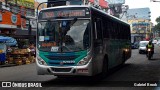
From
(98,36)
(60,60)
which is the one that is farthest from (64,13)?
(60,60)

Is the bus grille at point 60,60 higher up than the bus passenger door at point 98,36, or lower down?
lower down

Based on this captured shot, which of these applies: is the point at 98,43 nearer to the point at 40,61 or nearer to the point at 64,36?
the point at 64,36

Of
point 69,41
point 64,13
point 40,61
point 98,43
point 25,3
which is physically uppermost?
point 25,3

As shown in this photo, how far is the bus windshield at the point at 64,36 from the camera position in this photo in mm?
11453

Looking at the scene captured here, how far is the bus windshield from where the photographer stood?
451 inches

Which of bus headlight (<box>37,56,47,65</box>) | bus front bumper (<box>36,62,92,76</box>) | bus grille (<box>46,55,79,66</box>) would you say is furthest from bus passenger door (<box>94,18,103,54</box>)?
bus headlight (<box>37,56,47,65</box>)

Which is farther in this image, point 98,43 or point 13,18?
point 13,18

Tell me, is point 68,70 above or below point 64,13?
below

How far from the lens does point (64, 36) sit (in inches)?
458

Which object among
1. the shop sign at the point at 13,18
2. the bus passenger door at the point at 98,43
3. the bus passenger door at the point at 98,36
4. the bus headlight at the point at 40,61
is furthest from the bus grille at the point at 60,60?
the shop sign at the point at 13,18

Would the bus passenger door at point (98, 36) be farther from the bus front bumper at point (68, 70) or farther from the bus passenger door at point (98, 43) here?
the bus front bumper at point (68, 70)

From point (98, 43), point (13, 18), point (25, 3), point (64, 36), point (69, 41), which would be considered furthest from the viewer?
point (25, 3)

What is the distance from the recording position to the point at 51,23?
11922mm

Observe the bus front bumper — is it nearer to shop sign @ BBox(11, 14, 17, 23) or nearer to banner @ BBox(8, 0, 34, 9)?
shop sign @ BBox(11, 14, 17, 23)
